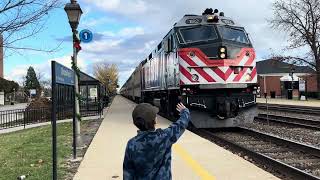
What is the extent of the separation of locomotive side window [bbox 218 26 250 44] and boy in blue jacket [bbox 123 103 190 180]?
13497mm

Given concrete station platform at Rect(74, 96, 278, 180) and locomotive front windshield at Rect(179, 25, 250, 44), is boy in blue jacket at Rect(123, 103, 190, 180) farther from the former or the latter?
locomotive front windshield at Rect(179, 25, 250, 44)

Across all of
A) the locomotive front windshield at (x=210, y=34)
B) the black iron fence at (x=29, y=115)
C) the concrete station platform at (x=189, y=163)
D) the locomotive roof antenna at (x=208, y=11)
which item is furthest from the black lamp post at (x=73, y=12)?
the black iron fence at (x=29, y=115)

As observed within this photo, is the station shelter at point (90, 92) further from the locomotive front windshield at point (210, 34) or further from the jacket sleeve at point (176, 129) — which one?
the jacket sleeve at point (176, 129)

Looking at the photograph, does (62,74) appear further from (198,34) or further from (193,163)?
(198,34)

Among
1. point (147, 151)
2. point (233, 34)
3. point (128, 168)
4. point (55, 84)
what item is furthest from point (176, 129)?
point (233, 34)

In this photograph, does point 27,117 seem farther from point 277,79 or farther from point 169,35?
point 277,79

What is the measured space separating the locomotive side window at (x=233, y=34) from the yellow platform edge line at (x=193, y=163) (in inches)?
226

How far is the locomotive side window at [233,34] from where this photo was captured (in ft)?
59.0

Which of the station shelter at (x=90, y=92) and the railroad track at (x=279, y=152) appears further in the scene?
the station shelter at (x=90, y=92)

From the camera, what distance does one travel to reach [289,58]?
6875cm

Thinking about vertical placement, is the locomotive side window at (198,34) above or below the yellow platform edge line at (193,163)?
above

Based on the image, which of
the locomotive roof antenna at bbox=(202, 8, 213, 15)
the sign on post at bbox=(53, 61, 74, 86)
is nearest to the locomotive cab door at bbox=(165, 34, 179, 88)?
the locomotive roof antenna at bbox=(202, 8, 213, 15)

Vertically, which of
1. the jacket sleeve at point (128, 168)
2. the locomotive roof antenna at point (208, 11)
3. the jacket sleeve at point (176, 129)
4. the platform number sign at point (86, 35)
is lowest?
the jacket sleeve at point (128, 168)

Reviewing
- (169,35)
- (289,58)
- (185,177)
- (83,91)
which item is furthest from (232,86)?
(289,58)
